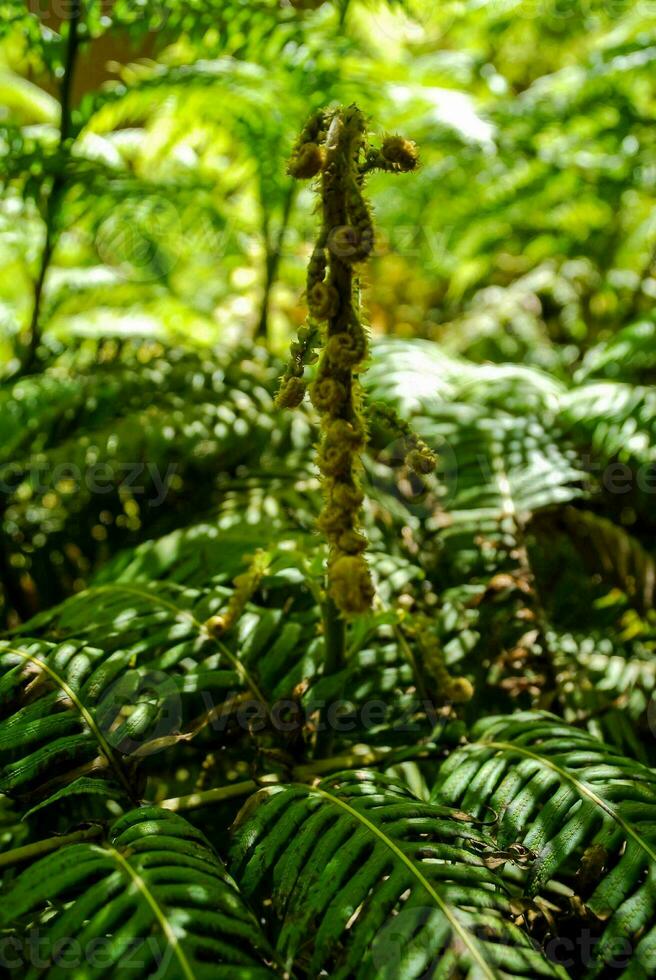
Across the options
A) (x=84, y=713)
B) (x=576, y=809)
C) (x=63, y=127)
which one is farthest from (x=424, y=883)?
(x=63, y=127)

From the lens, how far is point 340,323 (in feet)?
2.74

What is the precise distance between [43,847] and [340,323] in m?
0.61

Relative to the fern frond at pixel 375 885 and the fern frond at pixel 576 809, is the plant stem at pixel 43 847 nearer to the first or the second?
the fern frond at pixel 375 885

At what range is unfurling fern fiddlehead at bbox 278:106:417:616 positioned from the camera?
0.80 m

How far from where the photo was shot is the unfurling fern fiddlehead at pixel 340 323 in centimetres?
80

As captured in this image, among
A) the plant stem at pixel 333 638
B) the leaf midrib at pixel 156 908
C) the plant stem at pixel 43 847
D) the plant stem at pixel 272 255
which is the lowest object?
the plant stem at pixel 43 847

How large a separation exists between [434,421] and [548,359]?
3.28 feet
